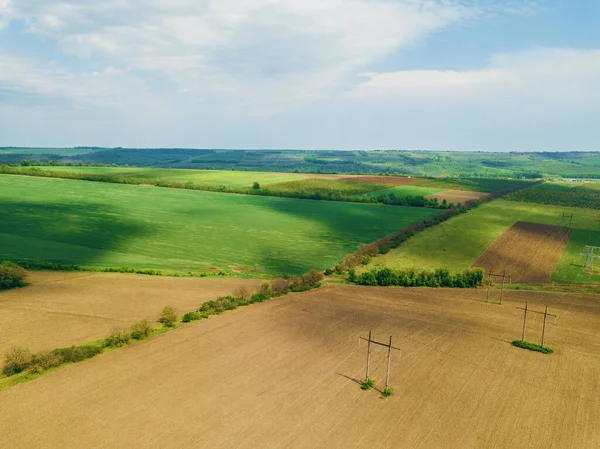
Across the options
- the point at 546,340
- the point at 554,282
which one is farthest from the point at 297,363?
the point at 554,282

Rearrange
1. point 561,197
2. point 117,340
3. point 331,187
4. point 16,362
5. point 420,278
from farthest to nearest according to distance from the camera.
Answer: point 331,187 → point 561,197 → point 420,278 → point 117,340 → point 16,362

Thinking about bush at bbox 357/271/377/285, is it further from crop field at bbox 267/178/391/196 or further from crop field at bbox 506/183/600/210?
crop field at bbox 506/183/600/210

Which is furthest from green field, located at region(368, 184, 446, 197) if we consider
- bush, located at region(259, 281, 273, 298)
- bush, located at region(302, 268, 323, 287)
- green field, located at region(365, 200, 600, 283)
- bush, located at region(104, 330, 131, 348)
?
bush, located at region(104, 330, 131, 348)

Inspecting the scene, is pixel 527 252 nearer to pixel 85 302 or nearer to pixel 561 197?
pixel 85 302

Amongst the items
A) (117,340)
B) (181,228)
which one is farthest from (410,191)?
(117,340)

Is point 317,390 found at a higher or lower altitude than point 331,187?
lower

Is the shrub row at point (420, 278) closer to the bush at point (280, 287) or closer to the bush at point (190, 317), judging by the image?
the bush at point (280, 287)
